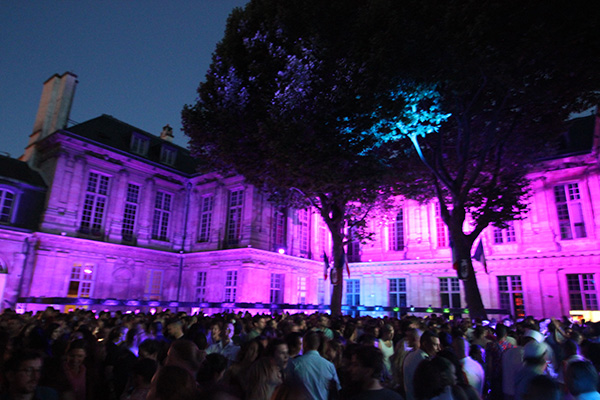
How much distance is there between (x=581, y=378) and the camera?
331cm

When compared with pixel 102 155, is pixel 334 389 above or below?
below

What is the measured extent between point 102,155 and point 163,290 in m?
10.1

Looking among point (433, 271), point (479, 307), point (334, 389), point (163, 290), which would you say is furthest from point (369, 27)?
point (163, 290)

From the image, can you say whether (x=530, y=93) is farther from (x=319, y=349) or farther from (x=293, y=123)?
(x=319, y=349)

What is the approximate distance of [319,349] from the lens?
5055mm

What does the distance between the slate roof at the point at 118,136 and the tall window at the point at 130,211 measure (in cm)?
243

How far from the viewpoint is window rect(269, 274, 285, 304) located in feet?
82.7

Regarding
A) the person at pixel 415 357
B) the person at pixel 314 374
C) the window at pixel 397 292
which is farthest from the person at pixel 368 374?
the window at pixel 397 292

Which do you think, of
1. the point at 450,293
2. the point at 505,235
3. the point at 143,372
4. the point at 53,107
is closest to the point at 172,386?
the point at 143,372

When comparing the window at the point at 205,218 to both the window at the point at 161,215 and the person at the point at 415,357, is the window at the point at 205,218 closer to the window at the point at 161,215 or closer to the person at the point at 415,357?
the window at the point at 161,215

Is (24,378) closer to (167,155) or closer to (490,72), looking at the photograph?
(490,72)

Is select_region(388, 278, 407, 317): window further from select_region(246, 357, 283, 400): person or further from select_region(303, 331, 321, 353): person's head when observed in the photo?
select_region(246, 357, 283, 400): person

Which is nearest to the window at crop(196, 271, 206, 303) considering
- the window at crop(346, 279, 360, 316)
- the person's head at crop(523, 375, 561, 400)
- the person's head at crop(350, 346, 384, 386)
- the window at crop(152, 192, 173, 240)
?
the window at crop(152, 192, 173, 240)

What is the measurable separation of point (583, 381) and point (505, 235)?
76.8 feet
